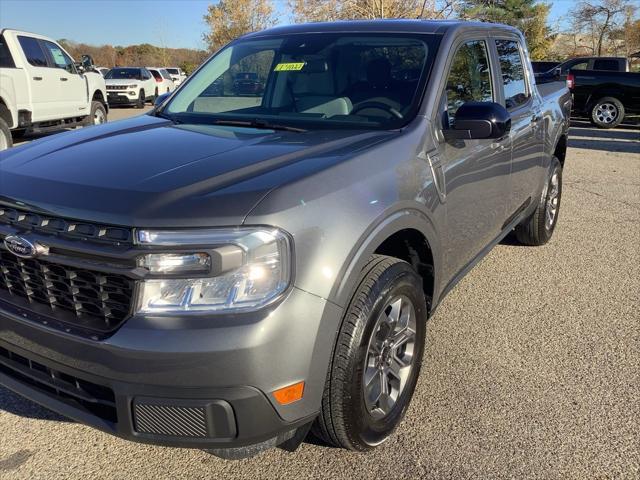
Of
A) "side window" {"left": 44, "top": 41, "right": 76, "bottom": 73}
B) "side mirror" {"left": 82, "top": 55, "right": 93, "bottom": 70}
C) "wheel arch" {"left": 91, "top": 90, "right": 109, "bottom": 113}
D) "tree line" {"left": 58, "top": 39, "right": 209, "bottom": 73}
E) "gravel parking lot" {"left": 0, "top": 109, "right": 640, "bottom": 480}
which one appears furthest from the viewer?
"tree line" {"left": 58, "top": 39, "right": 209, "bottom": 73}

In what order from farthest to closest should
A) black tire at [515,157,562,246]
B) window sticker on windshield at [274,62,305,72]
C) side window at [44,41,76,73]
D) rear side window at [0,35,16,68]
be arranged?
side window at [44,41,76,73], rear side window at [0,35,16,68], black tire at [515,157,562,246], window sticker on windshield at [274,62,305,72]

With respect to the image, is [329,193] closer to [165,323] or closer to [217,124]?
[165,323]

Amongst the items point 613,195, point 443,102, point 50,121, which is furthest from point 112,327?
point 50,121

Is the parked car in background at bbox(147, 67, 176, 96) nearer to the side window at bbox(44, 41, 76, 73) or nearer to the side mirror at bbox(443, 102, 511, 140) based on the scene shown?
the side window at bbox(44, 41, 76, 73)

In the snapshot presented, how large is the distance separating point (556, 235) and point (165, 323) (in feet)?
16.5

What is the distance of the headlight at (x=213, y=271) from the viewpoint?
186 centimetres

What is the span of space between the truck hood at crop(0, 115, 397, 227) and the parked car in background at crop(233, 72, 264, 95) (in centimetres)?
79

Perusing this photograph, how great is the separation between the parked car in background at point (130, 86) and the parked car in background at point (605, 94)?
54.8 feet

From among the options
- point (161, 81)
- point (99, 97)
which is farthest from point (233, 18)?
point (99, 97)

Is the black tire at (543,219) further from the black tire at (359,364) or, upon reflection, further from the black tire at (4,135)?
the black tire at (4,135)

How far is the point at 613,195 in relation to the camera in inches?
302

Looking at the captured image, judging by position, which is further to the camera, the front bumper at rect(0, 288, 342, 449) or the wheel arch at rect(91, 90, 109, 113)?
the wheel arch at rect(91, 90, 109, 113)

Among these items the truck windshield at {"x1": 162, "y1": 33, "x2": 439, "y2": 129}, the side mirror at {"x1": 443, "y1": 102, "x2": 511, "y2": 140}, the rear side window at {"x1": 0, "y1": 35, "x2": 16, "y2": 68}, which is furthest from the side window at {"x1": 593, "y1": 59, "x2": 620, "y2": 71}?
the side mirror at {"x1": 443, "y1": 102, "x2": 511, "y2": 140}

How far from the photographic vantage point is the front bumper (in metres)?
1.84
